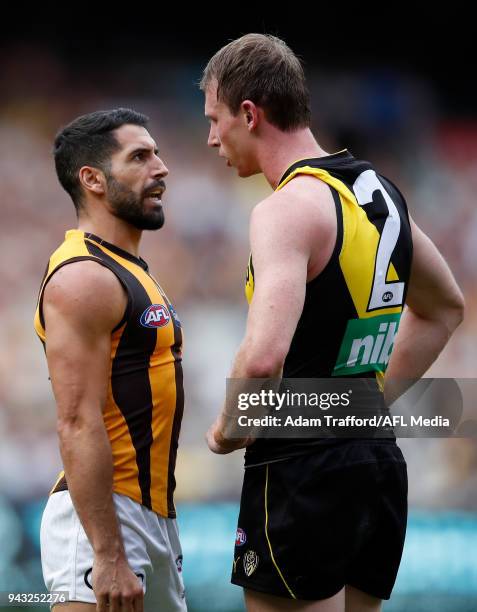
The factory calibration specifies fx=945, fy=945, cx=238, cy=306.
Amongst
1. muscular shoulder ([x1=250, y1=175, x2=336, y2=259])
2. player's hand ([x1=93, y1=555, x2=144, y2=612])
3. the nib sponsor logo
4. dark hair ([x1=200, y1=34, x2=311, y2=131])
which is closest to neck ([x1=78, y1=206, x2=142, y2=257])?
dark hair ([x1=200, y1=34, x2=311, y2=131])

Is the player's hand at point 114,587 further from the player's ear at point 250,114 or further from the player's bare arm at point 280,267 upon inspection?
the player's ear at point 250,114

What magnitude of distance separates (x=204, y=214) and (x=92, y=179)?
2.60 metres

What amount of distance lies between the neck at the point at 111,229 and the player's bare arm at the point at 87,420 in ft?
1.30

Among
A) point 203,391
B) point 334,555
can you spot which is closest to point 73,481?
point 334,555

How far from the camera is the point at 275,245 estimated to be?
2.46 meters

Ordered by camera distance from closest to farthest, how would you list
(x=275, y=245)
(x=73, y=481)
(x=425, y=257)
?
1. (x=275, y=245)
2. (x=73, y=481)
3. (x=425, y=257)

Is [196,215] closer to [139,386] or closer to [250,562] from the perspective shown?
[139,386]

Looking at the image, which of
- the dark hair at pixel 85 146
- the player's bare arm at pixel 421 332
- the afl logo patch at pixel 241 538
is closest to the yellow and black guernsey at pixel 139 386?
the dark hair at pixel 85 146

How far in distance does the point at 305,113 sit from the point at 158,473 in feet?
4.01

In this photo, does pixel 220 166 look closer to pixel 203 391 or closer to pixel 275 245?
pixel 203 391

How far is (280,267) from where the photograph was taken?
2438 millimetres

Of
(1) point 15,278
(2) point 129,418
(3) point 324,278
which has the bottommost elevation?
(2) point 129,418

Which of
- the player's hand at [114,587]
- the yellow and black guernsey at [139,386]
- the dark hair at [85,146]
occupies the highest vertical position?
the dark hair at [85,146]

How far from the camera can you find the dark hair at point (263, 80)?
2785 millimetres
